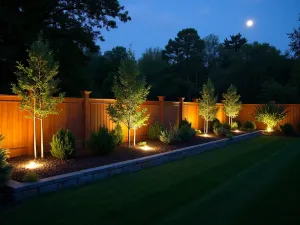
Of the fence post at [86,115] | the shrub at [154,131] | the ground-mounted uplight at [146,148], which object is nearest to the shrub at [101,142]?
the fence post at [86,115]

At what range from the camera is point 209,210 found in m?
4.12

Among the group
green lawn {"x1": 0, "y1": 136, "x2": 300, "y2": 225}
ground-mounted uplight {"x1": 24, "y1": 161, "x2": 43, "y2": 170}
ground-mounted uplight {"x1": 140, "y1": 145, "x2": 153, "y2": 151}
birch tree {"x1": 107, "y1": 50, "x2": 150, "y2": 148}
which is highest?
birch tree {"x1": 107, "y1": 50, "x2": 150, "y2": 148}

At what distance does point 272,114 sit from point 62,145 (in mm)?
14087

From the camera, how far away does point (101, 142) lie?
24.2 feet

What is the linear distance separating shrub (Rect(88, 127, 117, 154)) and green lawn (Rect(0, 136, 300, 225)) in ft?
4.64

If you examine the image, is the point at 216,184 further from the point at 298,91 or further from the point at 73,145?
the point at 298,91

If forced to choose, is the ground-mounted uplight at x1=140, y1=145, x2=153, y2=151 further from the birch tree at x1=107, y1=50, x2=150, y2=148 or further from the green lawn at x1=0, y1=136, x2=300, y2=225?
the green lawn at x1=0, y1=136, x2=300, y2=225

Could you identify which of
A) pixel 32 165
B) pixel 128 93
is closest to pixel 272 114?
pixel 128 93

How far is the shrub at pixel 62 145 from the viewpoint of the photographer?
663cm

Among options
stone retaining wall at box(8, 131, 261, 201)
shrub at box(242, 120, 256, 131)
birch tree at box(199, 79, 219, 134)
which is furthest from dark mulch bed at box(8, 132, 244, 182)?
shrub at box(242, 120, 256, 131)

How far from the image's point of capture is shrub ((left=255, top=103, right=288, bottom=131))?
16359 millimetres

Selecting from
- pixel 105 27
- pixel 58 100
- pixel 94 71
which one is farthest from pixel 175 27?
pixel 58 100

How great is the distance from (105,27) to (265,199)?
48.8 ft

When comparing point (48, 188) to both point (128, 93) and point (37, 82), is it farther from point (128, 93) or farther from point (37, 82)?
point (128, 93)
